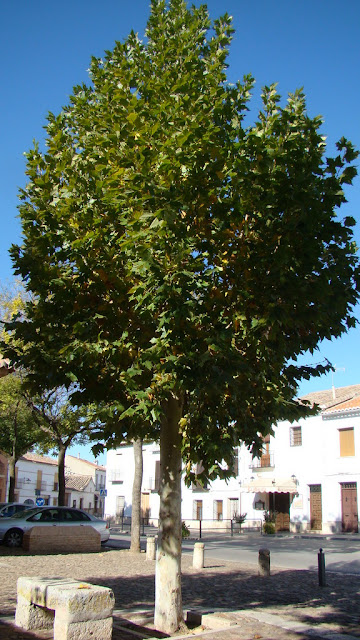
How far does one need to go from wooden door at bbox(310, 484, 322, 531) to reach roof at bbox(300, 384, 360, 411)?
191 inches

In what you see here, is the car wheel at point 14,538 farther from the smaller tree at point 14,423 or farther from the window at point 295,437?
the window at point 295,437

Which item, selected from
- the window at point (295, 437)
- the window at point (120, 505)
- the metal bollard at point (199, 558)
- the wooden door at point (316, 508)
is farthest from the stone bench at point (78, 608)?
the window at point (120, 505)

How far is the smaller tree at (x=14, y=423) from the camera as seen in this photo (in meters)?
24.1

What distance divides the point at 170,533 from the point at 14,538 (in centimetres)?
1285

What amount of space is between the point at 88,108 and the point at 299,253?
341 cm

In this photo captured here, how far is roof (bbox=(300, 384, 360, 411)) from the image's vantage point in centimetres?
3481

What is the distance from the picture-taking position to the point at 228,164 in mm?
6254

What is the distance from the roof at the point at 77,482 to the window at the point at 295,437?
42.9 metres

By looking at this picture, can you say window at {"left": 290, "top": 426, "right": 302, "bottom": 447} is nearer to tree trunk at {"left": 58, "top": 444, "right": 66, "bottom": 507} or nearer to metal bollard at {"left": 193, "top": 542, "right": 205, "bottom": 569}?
tree trunk at {"left": 58, "top": 444, "right": 66, "bottom": 507}

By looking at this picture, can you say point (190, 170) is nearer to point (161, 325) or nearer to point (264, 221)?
point (264, 221)

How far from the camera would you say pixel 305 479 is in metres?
34.5

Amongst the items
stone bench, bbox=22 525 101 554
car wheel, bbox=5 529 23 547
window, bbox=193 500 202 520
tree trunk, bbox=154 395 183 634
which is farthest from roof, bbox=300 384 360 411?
tree trunk, bbox=154 395 183 634

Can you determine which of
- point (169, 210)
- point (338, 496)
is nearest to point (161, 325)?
point (169, 210)

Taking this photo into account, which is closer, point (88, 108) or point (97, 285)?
point (97, 285)
